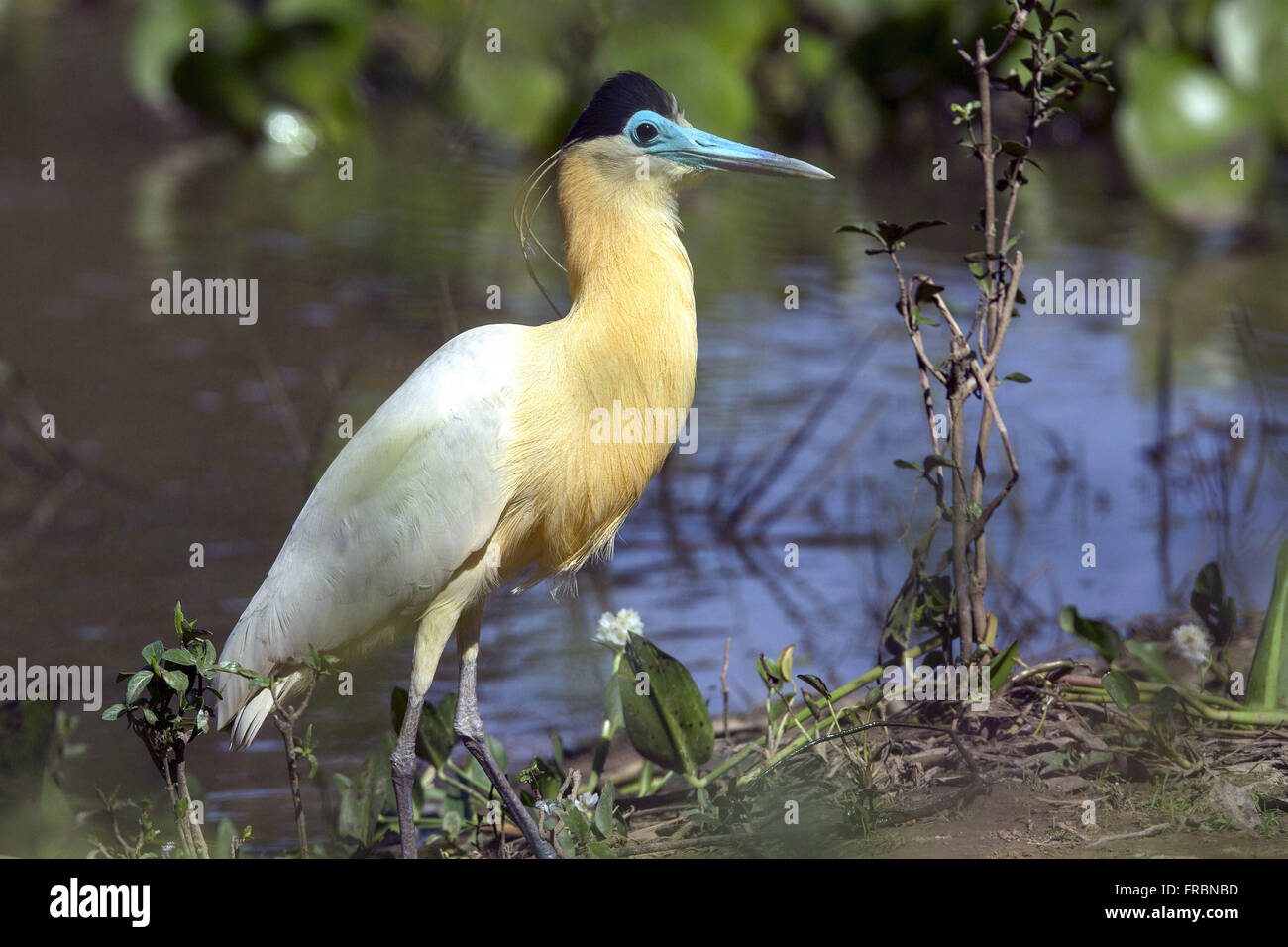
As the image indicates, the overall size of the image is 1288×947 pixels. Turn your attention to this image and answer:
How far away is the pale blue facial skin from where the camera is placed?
12.5 feet

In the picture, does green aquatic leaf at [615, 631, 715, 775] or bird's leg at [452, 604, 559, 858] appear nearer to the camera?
bird's leg at [452, 604, 559, 858]

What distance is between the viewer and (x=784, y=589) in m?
6.21

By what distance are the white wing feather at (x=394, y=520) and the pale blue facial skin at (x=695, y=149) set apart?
0.60 meters

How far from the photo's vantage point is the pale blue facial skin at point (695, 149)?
381 cm

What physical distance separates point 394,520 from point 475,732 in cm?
61

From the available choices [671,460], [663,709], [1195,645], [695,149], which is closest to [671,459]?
[671,460]

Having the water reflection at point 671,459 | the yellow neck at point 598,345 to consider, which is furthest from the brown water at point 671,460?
the yellow neck at point 598,345

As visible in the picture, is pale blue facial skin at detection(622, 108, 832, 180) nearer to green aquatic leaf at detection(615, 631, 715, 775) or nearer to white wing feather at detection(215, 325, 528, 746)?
white wing feather at detection(215, 325, 528, 746)

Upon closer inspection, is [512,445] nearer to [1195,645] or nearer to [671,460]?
[1195,645]

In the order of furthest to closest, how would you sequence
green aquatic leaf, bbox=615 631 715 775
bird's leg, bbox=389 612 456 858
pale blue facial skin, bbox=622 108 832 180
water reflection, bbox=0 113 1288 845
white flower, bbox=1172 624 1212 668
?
water reflection, bbox=0 113 1288 845 → white flower, bbox=1172 624 1212 668 → green aquatic leaf, bbox=615 631 715 775 → bird's leg, bbox=389 612 456 858 → pale blue facial skin, bbox=622 108 832 180

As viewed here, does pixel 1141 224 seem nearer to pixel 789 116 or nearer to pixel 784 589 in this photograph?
pixel 789 116

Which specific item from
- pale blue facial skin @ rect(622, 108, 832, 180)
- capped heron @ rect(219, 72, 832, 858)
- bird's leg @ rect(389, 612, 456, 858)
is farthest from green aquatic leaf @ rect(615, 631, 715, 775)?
pale blue facial skin @ rect(622, 108, 832, 180)

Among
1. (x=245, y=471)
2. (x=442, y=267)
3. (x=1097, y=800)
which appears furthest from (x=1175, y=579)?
(x=442, y=267)
